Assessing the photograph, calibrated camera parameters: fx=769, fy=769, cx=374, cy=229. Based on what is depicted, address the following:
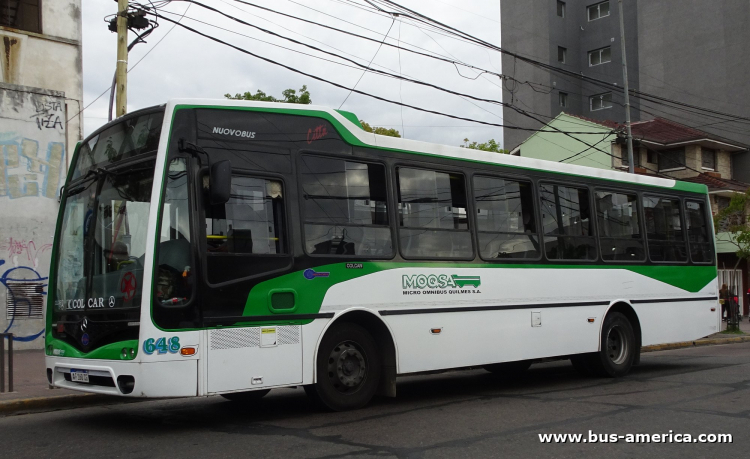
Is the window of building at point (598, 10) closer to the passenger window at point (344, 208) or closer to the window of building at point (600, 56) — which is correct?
the window of building at point (600, 56)

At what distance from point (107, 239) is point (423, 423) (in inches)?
151

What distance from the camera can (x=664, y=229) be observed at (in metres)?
13.7

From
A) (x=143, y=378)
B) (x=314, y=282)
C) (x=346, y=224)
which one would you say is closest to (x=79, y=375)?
(x=143, y=378)

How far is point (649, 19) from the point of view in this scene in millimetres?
49219

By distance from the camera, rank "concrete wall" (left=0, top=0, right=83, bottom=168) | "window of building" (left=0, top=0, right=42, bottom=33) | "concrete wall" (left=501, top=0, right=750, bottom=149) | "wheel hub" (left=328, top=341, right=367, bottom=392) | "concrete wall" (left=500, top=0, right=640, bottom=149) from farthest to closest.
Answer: "concrete wall" (left=500, top=0, right=640, bottom=149) → "concrete wall" (left=501, top=0, right=750, bottom=149) → "window of building" (left=0, top=0, right=42, bottom=33) → "concrete wall" (left=0, top=0, right=83, bottom=168) → "wheel hub" (left=328, top=341, right=367, bottom=392)

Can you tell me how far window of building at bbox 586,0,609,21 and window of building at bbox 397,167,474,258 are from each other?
161ft

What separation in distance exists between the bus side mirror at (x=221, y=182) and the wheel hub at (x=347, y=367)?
2263 mm

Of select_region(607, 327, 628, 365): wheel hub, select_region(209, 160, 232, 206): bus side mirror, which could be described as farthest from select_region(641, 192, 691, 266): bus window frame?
select_region(209, 160, 232, 206): bus side mirror

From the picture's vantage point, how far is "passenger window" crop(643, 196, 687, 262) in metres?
13.4

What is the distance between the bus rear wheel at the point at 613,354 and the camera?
12.3 meters

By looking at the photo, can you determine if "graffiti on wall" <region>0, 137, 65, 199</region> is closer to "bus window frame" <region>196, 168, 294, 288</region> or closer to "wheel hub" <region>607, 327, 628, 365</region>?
"bus window frame" <region>196, 168, 294, 288</region>

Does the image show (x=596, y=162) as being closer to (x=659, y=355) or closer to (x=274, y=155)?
(x=659, y=355)

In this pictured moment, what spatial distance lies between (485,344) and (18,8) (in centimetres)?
1502

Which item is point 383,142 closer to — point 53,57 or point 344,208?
point 344,208
